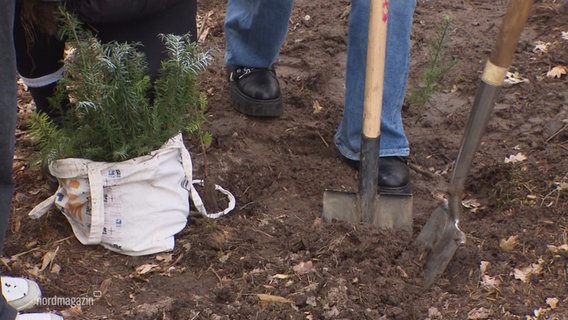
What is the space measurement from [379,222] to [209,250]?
2.44ft

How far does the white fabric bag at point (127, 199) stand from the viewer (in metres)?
2.90

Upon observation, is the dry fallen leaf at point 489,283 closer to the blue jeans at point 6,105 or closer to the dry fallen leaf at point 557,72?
the blue jeans at point 6,105

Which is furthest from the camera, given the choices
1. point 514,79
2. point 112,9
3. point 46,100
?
point 514,79

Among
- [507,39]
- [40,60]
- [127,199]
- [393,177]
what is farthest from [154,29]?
[507,39]

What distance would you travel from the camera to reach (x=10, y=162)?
89.2 inches

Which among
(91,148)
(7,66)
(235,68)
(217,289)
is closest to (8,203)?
(7,66)

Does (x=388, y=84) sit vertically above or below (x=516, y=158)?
above

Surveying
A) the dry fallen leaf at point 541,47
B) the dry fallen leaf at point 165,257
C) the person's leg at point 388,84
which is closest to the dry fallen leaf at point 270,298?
the dry fallen leaf at point 165,257

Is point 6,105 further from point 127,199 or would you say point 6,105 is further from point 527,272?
point 527,272

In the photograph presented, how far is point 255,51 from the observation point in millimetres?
4168

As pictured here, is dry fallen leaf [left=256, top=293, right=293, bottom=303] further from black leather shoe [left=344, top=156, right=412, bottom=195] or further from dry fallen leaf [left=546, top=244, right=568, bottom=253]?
dry fallen leaf [left=546, top=244, right=568, bottom=253]

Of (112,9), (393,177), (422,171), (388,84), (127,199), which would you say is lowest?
(422,171)

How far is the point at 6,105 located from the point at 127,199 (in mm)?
818

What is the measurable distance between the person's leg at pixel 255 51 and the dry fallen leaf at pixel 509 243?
149 centimetres
